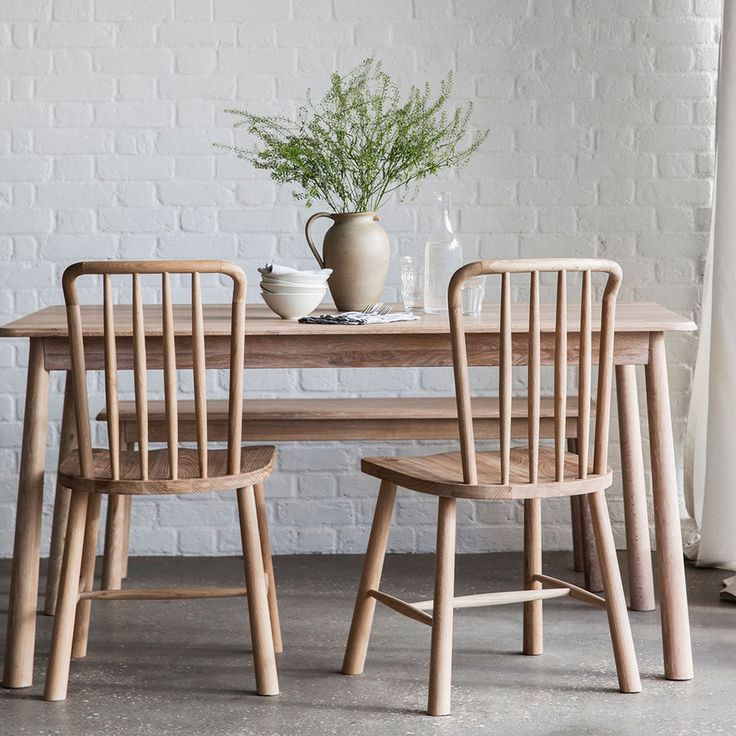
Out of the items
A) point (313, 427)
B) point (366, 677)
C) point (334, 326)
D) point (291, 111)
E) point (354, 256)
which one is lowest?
point (366, 677)

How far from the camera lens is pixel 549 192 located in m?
3.31

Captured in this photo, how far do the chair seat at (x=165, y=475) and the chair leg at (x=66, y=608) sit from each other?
0.21ft

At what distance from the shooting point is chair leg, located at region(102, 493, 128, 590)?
9.52 ft

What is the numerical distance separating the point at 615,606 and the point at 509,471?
0.34 metres

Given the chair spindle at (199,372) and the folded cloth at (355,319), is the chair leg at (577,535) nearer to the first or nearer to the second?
the folded cloth at (355,319)

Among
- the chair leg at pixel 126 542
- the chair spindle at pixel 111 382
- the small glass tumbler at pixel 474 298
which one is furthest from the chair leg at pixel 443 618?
the chair leg at pixel 126 542

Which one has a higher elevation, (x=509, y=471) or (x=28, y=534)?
(x=509, y=471)

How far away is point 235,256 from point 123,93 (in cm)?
56

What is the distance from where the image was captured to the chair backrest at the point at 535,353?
2.03 m

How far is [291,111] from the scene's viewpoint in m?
3.26

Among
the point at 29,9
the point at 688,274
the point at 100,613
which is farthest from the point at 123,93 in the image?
the point at 688,274

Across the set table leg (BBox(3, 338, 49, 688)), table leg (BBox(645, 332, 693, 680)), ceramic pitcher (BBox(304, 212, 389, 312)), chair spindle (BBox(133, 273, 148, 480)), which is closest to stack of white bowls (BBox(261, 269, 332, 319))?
ceramic pitcher (BBox(304, 212, 389, 312))

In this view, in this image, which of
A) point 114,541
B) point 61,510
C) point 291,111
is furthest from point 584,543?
point 291,111

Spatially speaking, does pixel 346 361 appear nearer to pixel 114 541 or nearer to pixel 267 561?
pixel 267 561
